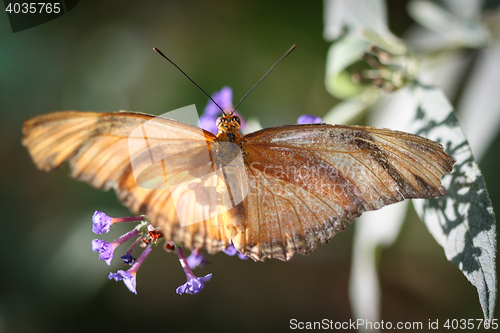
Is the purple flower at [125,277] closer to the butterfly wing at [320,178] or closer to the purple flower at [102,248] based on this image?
the purple flower at [102,248]

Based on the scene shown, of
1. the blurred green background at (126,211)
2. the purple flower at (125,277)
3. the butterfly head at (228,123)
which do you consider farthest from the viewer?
the blurred green background at (126,211)

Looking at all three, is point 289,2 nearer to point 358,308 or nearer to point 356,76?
point 356,76

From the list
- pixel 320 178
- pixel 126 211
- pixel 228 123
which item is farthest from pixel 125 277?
pixel 126 211

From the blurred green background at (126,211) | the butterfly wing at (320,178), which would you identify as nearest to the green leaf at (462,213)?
the butterfly wing at (320,178)

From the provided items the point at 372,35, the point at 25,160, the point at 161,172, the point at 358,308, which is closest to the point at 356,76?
the point at 372,35

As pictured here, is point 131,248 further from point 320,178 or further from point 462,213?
point 462,213

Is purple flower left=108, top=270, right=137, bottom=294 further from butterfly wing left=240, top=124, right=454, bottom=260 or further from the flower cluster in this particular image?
butterfly wing left=240, top=124, right=454, bottom=260
